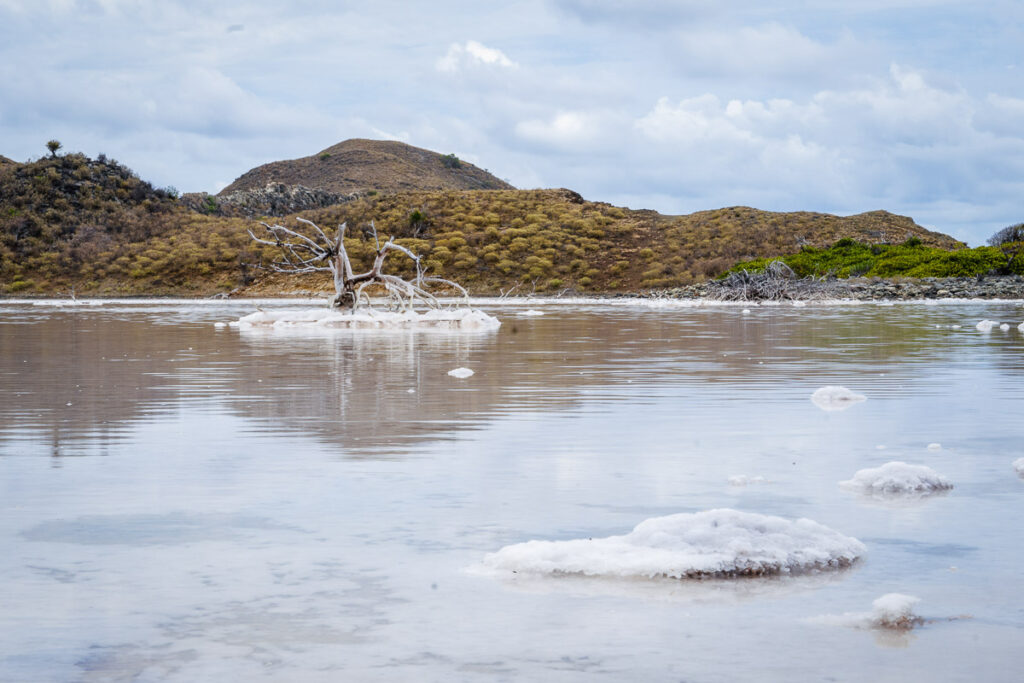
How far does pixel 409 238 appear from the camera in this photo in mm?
82750

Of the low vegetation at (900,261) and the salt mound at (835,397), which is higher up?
the low vegetation at (900,261)

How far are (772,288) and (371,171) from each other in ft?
341

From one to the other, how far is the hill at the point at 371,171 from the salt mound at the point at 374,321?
10815cm

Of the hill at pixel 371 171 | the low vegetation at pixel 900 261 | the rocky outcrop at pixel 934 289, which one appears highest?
the hill at pixel 371 171

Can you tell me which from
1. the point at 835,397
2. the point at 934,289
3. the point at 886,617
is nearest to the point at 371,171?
the point at 934,289

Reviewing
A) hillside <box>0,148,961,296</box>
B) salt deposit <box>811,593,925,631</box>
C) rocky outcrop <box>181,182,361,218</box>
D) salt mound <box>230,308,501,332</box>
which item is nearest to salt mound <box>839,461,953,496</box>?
salt deposit <box>811,593,925,631</box>

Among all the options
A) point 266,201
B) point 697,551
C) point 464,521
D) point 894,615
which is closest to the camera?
point 894,615

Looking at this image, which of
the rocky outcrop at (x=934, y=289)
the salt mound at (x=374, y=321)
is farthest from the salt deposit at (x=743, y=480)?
the rocky outcrop at (x=934, y=289)

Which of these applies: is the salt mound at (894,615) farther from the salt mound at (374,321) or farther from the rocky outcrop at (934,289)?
the rocky outcrop at (934,289)

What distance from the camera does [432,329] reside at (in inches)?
1091

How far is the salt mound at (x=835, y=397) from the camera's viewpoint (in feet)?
36.0

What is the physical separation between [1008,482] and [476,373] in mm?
8637

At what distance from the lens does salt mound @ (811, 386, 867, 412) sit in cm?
1098

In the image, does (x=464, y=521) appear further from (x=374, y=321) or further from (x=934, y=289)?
(x=934, y=289)
